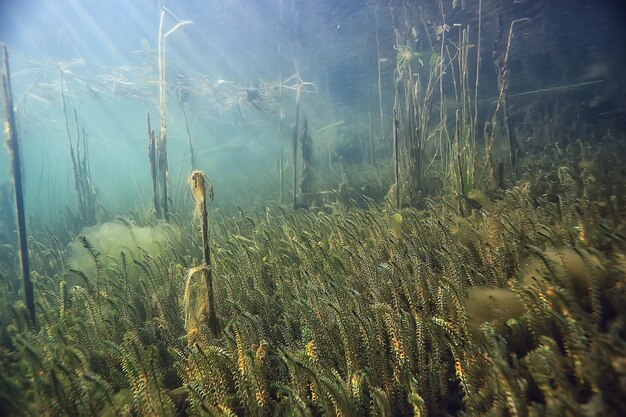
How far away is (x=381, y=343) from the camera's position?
6.19 feet

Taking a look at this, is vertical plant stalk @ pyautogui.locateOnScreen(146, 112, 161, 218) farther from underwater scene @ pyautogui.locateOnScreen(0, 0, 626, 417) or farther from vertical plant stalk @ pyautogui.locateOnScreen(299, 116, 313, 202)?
vertical plant stalk @ pyautogui.locateOnScreen(299, 116, 313, 202)

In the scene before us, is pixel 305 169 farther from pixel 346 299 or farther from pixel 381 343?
pixel 381 343

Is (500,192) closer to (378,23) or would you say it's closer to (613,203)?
(613,203)

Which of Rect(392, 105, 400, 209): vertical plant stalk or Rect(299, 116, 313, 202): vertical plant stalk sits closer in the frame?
Rect(392, 105, 400, 209): vertical plant stalk

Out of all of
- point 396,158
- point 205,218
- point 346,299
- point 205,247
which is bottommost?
point 346,299

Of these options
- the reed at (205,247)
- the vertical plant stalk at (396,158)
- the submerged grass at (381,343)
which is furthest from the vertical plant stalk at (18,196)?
the vertical plant stalk at (396,158)

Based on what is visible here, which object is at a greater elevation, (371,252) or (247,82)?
(247,82)

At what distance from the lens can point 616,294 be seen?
1692mm

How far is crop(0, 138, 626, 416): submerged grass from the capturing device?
4.59 ft

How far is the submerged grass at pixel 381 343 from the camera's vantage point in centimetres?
140

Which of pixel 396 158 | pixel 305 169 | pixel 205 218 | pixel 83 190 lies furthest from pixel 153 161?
pixel 205 218

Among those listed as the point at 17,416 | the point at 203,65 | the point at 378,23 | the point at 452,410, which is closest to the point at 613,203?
the point at 452,410

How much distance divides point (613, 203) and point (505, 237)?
1.52 metres

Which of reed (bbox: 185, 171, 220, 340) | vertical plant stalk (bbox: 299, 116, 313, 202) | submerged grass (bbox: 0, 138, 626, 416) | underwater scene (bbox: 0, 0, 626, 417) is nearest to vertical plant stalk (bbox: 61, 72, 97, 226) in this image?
underwater scene (bbox: 0, 0, 626, 417)
